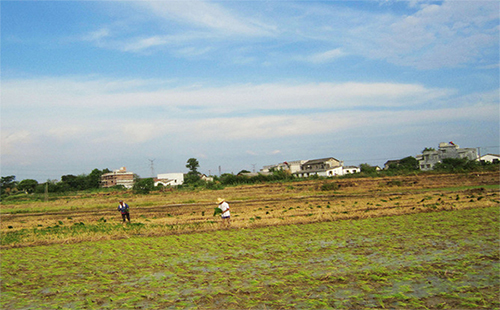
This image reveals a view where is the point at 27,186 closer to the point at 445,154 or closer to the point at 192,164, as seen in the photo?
the point at 192,164

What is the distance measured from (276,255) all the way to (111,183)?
399 ft

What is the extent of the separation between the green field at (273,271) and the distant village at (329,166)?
198 feet

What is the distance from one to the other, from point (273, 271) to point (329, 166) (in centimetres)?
8716

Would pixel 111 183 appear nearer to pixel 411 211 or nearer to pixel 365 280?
pixel 411 211

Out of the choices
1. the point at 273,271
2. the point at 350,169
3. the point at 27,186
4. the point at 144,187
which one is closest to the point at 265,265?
the point at 273,271

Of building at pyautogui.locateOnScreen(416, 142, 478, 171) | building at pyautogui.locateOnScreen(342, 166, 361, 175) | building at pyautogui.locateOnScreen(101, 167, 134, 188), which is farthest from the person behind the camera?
building at pyautogui.locateOnScreen(101, 167, 134, 188)

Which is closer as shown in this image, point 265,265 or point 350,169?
point 265,265

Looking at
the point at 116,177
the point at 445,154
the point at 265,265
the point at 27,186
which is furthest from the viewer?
the point at 116,177

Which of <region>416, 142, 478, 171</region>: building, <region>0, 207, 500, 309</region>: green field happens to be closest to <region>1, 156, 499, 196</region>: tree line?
<region>416, 142, 478, 171</region>: building

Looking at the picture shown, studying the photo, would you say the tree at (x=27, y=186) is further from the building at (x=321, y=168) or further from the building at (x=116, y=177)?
the building at (x=321, y=168)

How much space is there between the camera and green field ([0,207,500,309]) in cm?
823

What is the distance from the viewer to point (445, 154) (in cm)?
8288

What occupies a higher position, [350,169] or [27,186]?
[27,186]

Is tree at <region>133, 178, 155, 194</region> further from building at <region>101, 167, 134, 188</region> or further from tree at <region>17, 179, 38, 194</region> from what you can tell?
building at <region>101, 167, 134, 188</region>
